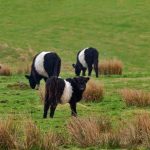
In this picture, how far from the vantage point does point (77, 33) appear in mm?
47906

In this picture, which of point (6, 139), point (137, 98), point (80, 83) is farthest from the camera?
point (137, 98)

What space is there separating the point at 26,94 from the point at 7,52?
68.4 ft

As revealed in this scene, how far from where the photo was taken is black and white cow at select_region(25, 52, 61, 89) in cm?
2055

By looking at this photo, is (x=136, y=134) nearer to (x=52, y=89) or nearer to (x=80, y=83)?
(x=52, y=89)

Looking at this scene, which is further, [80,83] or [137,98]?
[137,98]

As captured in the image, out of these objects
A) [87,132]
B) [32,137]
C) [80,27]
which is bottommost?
[80,27]

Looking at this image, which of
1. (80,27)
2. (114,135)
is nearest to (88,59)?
(114,135)

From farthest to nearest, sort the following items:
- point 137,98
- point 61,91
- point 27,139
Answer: point 137,98
point 61,91
point 27,139

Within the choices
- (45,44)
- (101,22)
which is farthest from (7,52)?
(101,22)

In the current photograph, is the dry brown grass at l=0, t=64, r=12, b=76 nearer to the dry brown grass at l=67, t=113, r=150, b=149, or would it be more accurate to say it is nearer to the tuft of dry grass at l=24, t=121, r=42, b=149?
the dry brown grass at l=67, t=113, r=150, b=149

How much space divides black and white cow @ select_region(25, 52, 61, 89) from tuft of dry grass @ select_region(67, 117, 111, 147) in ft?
28.0

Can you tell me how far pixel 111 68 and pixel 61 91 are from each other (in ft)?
47.2

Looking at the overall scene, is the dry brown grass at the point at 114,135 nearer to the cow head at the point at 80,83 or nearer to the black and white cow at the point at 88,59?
the cow head at the point at 80,83

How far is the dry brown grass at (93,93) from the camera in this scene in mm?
17578
